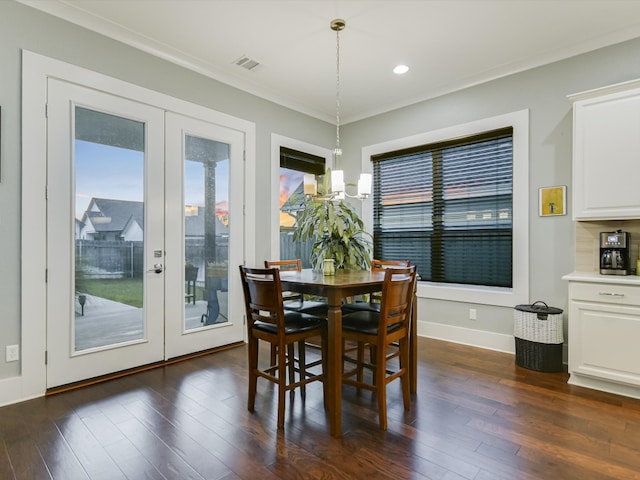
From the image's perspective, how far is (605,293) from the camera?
2752 mm

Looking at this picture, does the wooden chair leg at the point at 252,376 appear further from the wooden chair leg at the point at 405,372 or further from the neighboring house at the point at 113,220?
the neighboring house at the point at 113,220

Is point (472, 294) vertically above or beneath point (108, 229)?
beneath

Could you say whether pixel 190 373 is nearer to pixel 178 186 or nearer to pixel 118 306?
pixel 118 306

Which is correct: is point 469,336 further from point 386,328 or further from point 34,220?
point 34,220

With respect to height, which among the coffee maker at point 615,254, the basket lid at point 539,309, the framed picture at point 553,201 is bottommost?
the basket lid at point 539,309

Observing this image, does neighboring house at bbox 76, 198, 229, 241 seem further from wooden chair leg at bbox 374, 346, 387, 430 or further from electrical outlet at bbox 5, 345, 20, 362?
wooden chair leg at bbox 374, 346, 387, 430

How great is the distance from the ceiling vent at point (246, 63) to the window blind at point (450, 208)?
2012mm

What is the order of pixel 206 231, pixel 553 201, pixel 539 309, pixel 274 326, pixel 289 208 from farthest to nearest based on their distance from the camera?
pixel 289 208 < pixel 206 231 < pixel 553 201 < pixel 539 309 < pixel 274 326

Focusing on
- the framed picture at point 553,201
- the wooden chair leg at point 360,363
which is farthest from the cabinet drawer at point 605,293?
the wooden chair leg at point 360,363

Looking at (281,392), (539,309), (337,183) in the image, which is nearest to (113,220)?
(337,183)

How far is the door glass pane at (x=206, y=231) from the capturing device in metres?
3.61

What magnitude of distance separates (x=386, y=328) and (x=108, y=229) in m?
2.47

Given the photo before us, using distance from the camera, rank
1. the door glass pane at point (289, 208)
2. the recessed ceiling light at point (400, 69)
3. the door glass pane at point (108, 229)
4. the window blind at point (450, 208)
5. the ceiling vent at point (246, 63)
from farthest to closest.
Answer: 1. the door glass pane at point (289, 208)
2. the window blind at point (450, 208)
3. the recessed ceiling light at point (400, 69)
4. the ceiling vent at point (246, 63)
5. the door glass pane at point (108, 229)

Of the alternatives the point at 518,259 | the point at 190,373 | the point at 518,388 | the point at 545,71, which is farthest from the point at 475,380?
the point at 545,71
